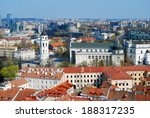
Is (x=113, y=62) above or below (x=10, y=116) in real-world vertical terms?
below

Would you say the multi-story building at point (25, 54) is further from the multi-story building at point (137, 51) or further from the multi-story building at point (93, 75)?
the multi-story building at point (93, 75)

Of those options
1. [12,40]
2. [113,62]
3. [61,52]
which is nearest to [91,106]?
[113,62]

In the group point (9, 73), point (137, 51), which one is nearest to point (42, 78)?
point (9, 73)

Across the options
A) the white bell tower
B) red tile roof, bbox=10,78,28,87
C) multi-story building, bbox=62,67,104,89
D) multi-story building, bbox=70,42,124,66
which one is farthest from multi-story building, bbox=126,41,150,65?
red tile roof, bbox=10,78,28,87

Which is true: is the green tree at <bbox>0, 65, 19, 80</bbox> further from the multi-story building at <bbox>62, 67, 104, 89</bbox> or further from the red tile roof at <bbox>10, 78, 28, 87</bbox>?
the multi-story building at <bbox>62, 67, 104, 89</bbox>

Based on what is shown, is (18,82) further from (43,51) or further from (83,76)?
(43,51)

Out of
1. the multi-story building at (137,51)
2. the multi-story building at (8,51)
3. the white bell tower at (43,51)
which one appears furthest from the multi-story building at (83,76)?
the multi-story building at (8,51)

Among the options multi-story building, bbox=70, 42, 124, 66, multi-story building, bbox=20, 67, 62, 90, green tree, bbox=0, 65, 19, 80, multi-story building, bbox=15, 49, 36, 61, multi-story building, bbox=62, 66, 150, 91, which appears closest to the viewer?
multi-story building, bbox=20, 67, 62, 90

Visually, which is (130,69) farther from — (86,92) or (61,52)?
(61,52)
